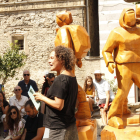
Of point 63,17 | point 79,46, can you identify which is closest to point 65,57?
point 79,46

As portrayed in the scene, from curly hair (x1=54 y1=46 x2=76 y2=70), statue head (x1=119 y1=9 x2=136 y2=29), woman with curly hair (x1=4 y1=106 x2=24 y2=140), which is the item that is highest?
statue head (x1=119 y1=9 x2=136 y2=29)

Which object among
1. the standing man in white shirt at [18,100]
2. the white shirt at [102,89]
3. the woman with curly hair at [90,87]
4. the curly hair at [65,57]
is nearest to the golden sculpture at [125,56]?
the curly hair at [65,57]

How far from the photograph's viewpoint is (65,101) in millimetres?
2588

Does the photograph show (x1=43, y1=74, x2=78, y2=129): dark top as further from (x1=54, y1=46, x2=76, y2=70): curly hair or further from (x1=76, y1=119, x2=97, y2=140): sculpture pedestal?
(x1=76, y1=119, x2=97, y2=140): sculpture pedestal

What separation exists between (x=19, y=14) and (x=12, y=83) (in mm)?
2978

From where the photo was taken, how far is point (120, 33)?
4.22 meters

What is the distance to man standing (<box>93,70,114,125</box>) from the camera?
5940 millimetres

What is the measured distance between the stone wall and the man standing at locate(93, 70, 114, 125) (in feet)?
15.3

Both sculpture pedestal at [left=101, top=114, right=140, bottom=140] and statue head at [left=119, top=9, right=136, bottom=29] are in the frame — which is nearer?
sculpture pedestal at [left=101, top=114, right=140, bottom=140]

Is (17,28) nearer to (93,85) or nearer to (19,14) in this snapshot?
(19,14)

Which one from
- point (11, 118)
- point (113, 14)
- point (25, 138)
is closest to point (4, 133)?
point (11, 118)

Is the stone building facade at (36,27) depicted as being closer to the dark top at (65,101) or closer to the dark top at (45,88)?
the dark top at (45,88)

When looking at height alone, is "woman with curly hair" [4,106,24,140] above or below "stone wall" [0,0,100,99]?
below

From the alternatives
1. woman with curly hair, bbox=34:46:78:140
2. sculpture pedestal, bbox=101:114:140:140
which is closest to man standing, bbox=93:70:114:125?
sculpture pedestal, bbox=101:114:140:140
